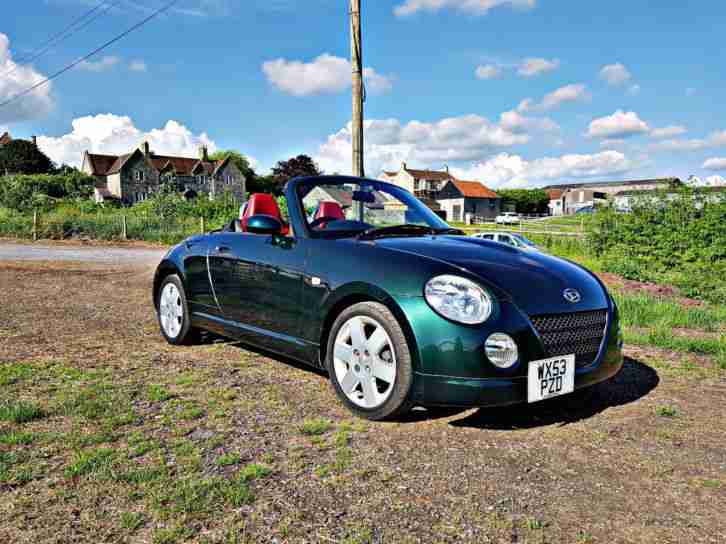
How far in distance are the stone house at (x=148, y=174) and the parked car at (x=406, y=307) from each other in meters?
65.6

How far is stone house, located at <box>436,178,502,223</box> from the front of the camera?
8356cm

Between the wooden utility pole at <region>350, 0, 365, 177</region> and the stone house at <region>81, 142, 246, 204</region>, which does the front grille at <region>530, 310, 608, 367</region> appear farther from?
the stone house at <region>81, 142, 246, 204</region>

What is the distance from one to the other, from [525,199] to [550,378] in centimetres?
9755

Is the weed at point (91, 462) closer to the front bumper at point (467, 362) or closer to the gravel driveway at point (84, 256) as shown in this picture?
the front bumper at point (467, 362)

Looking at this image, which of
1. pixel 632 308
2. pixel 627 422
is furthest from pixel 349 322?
pixel 632 308

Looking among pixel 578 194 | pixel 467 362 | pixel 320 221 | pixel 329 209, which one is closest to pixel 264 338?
pixel 320 221

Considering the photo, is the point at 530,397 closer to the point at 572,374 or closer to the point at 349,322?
the point at 572,374

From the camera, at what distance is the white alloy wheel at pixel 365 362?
3281mm

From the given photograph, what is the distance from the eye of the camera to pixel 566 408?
3.75 m

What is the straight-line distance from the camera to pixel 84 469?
8.75 ft

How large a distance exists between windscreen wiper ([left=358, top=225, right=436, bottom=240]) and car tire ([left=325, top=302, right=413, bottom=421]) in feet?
2.24

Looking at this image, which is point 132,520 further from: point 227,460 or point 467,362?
point 467,362

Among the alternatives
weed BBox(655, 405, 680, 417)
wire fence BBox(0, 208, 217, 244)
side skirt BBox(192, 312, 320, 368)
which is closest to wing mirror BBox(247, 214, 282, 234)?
side skirt BBox(192, 312, 320, 368)

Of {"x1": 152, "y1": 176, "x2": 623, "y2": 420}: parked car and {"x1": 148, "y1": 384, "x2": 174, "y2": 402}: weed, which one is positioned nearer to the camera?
{"x1": 152, "y1": 176, "x2": 623, "y2": 420}: parked car
